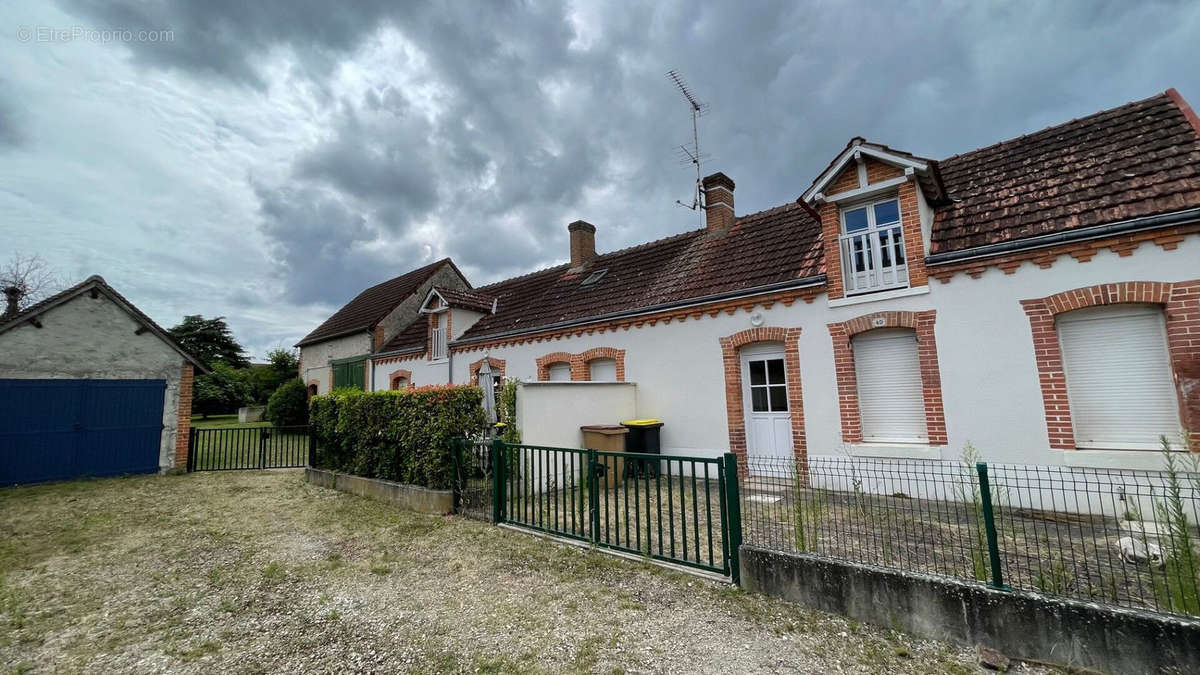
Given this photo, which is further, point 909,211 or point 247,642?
point 909,211

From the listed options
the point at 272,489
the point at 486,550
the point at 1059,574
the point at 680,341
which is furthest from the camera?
the point at 680,341

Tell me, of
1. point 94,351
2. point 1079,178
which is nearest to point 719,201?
point 1079,178

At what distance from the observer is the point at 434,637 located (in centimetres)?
349

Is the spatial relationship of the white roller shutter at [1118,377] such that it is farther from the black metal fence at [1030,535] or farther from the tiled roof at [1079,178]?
the tiled roof at [1079,178]

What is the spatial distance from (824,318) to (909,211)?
1.94 m

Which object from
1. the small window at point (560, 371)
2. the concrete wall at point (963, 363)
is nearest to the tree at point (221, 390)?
the small window at point (560, 371)

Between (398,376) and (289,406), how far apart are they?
21.5ft

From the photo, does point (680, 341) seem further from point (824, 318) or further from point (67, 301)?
point (67, 301)

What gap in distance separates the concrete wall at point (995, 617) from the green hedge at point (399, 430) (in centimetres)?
459

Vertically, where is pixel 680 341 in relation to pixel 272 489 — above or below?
above

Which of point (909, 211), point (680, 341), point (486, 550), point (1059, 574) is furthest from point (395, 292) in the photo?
point (1059, 574)

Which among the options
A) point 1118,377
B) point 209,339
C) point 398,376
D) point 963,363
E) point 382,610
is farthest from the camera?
point 209,339

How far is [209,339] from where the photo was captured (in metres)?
43.5

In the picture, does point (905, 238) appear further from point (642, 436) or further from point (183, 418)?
point (183, 418)
